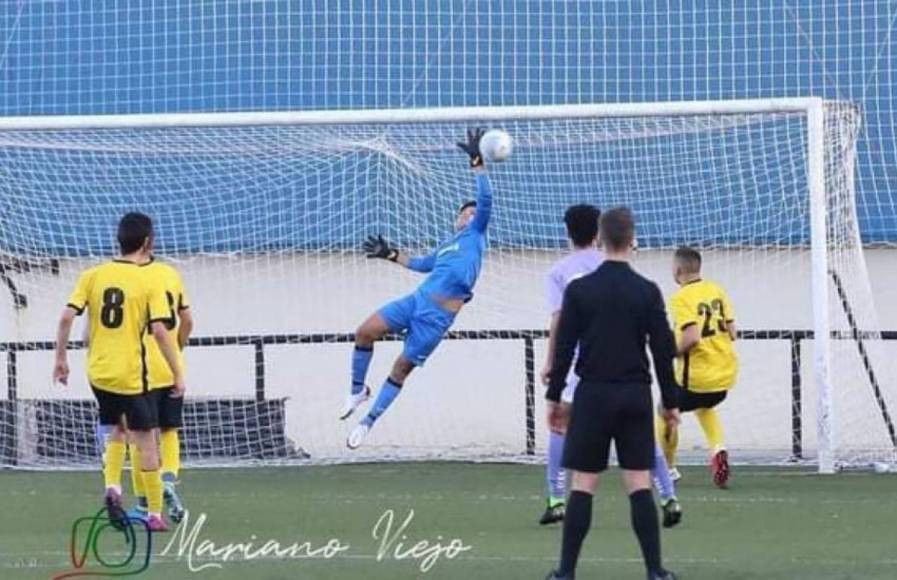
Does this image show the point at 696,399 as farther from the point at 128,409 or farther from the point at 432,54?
the point at 432,54

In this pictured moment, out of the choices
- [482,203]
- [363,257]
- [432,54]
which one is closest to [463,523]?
[482,203]

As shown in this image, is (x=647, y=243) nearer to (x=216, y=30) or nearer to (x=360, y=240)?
(x=360, y=240)

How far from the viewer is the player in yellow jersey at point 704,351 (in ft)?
45.1

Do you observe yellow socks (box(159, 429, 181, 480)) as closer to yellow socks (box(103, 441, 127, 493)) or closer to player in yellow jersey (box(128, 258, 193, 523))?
player in yellow jersey (box(128, 258, 193, 523))

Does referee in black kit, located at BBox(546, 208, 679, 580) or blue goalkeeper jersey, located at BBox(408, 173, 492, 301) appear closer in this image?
referee in black kit, located at BBox(546, 208, 679, 580)

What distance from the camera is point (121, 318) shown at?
1112 cm

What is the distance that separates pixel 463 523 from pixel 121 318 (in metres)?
2.41

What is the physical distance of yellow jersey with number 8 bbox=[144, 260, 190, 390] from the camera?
11.2m

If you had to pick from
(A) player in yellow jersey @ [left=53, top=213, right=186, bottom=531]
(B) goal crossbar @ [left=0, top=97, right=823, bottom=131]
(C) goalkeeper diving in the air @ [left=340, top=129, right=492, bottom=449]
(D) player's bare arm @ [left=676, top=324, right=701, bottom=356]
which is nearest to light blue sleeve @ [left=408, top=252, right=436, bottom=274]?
(C) goalkeeper diving in the air @ [left=340, top=129, right=492, bottom=449]

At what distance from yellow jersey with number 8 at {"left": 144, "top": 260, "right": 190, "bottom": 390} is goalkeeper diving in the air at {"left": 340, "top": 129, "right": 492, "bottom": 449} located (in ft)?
9.65

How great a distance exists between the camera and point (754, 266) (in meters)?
17.3

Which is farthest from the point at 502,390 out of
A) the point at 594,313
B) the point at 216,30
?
the point at 594,313

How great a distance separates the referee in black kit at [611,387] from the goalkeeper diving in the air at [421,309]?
5005 mm

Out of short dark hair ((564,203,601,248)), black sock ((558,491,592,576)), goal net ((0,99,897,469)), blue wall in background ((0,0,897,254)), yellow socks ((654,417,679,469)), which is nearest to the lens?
black sock ((558,491,592,576))
